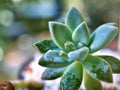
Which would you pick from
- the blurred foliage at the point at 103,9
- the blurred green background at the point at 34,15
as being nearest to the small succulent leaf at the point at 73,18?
the blurred green background at the point at 34,15

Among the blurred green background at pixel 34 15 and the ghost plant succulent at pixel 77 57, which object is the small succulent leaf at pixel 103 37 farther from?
the blurred green background at pixel 34 15

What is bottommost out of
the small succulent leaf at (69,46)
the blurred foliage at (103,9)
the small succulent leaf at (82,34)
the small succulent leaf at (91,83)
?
the blurred foliage at (103,9)

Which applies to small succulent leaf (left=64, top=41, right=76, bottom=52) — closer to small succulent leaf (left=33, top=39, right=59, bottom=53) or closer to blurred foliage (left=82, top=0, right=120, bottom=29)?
small succulent leaf (left=33, top=39, right=59, bottom=53)

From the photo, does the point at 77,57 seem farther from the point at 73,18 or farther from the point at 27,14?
the point at 27,14

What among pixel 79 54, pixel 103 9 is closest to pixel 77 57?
pixel 79 54

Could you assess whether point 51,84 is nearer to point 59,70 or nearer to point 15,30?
point 59,70

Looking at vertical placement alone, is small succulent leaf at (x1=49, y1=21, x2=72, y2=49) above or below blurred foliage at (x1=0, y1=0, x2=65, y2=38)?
above

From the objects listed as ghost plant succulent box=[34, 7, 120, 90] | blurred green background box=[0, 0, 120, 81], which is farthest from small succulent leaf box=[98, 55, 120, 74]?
blurred green background box=[0, 0, 120, 81]
